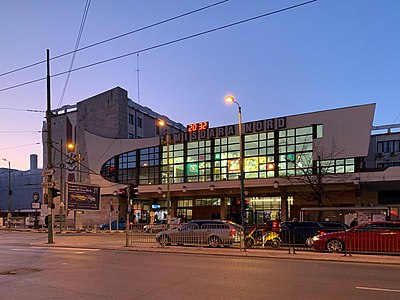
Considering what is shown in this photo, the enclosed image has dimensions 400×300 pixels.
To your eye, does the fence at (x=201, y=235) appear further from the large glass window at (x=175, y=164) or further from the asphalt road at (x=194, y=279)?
the large glass window at (x=175, y=164)

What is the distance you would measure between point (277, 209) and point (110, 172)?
74.5ft

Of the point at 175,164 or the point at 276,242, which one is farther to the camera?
the point at 175,164

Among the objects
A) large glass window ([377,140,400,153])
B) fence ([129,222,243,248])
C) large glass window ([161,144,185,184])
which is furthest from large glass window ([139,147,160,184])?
large glass window ([377,140,400,153])

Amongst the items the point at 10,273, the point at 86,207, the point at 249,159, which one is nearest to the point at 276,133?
the point at 249,159

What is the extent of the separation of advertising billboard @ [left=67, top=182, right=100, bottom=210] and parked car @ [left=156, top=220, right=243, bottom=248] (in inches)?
642

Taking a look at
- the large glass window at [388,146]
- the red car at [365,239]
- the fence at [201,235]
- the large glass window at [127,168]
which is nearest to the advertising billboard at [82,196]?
the fence at [201,235]

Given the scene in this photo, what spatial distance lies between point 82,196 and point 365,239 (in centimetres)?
2654

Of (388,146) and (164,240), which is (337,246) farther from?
(388,146)

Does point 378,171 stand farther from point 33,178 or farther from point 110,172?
point 33,178

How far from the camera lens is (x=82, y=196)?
127 ft

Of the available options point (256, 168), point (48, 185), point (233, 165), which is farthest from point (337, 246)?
point (233, 165)

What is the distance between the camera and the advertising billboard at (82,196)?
37094 millimetres

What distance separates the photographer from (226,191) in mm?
51406

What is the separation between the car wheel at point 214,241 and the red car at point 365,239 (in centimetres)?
473
